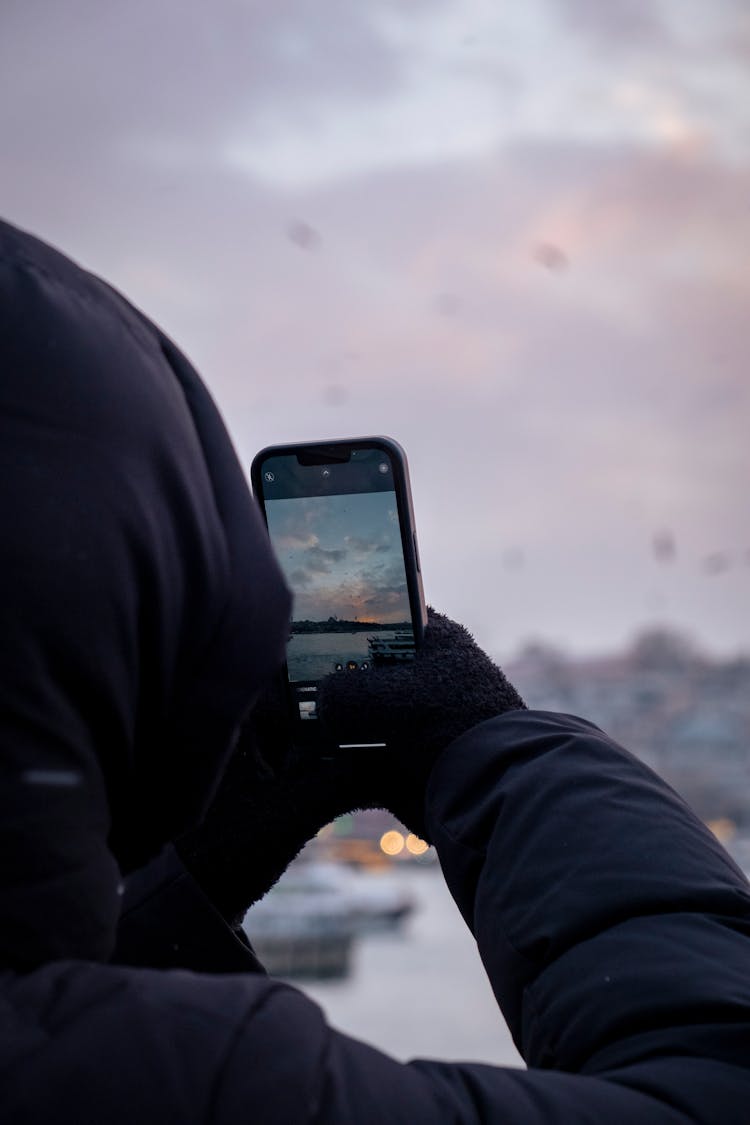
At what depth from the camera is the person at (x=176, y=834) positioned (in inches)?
17.3

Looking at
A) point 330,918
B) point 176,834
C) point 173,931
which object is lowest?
point 330,918

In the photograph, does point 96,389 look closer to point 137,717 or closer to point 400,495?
point 137,717

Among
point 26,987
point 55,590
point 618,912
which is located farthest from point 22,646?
point 618,912

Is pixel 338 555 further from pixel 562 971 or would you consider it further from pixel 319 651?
pixel 562 971

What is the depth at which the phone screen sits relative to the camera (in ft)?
3.29

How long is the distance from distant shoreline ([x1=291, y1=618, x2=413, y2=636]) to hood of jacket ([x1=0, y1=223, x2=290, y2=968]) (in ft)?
1.42

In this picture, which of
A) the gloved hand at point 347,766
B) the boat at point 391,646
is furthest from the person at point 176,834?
the boat at point 391,646

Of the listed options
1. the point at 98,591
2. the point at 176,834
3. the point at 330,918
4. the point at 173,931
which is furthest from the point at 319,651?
the point at 330,918

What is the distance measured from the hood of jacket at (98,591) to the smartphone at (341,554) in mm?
439

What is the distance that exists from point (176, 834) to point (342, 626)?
17.2 inches

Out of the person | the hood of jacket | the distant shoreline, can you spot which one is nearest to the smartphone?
the distant shoreline

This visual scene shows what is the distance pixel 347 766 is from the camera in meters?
0.96

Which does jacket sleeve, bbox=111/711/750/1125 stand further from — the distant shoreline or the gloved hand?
the distant shoreline

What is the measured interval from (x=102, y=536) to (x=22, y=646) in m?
0.05
